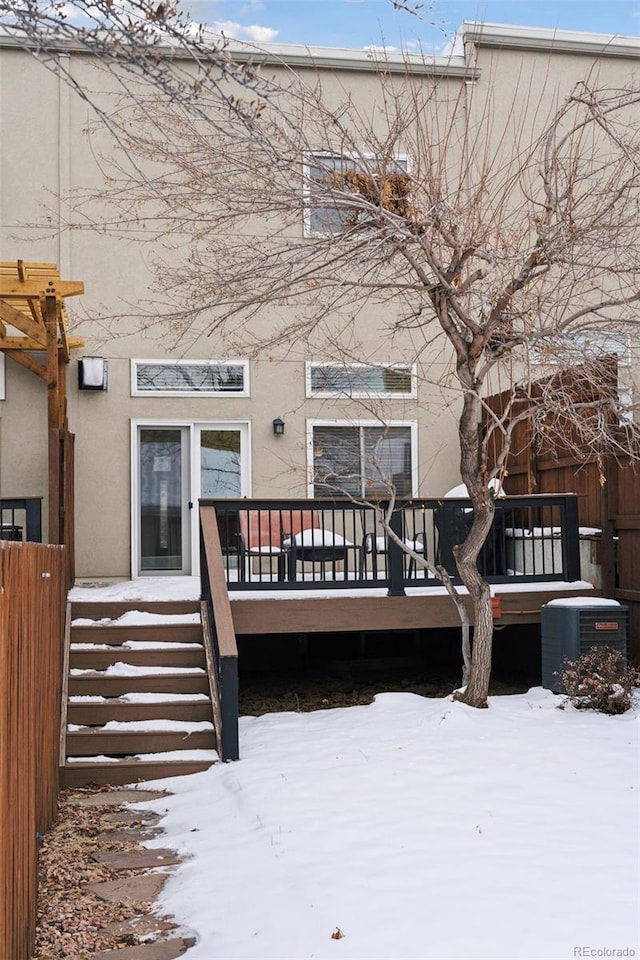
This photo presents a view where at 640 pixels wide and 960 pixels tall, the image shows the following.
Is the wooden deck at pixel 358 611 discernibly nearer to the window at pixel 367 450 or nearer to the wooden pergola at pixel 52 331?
the wooden pergola at pixel 52 331

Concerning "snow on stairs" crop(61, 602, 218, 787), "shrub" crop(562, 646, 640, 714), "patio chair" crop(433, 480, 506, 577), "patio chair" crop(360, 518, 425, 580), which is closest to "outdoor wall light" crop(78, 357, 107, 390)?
"snow on stairs" crop(61, 602, 218, 787)

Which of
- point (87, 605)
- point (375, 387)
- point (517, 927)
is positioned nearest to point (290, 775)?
point (517, 927)

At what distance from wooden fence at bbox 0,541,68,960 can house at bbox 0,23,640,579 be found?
18.1 feet

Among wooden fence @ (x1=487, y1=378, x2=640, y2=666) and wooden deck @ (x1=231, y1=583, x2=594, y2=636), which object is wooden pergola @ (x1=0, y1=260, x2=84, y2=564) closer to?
wooden deck @ (x1=231, y1=583, x2=594, y2=636)

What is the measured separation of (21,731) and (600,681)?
4.54 m

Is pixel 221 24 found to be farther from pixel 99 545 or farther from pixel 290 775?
pixel 99 545

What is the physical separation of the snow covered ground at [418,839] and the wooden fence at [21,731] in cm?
67

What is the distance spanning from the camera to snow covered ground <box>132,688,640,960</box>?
3.39 metres

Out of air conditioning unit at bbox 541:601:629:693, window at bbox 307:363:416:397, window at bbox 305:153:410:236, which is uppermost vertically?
window at bbox 305:153:410:236

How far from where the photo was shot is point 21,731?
3.41 m

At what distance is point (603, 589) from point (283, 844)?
4.53 metres

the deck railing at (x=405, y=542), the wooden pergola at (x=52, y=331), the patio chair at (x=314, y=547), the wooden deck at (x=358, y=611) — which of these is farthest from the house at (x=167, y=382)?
the wooden deck at (x=358, y=611)

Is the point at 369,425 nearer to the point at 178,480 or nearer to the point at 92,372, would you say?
the point at 178,480

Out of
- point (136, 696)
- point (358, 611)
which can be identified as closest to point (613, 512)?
point (358, 611)
